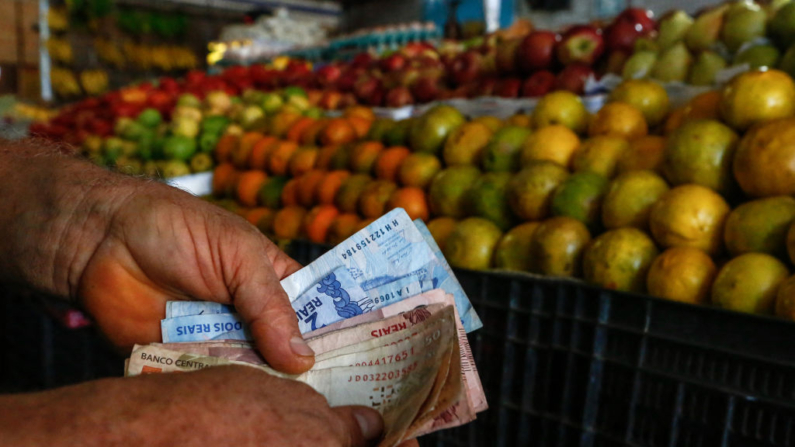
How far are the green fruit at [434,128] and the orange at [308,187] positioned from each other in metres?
0.50

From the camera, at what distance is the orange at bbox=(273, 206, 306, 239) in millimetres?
2539

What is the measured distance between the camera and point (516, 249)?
180cm

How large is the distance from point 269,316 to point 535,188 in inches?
47.1

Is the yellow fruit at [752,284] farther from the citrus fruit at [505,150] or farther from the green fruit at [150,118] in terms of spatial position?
the green fruit at [150,118]

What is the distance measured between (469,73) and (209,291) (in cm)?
257

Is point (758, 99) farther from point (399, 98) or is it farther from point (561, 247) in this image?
point (399, 98)

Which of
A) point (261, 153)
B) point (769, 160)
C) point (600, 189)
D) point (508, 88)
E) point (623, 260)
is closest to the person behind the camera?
point (769, 160)

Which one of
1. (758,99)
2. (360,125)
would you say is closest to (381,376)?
(758,99)

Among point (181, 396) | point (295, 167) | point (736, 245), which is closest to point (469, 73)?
point (295, 167)

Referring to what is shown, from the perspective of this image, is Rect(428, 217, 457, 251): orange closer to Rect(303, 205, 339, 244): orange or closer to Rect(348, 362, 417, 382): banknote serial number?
Rect(303, 205, 339, 244): orange

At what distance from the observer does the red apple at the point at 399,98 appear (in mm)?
3316

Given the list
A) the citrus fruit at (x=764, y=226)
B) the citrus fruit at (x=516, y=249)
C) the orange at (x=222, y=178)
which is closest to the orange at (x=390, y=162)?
the citrus fruit at (x=516, y=249)

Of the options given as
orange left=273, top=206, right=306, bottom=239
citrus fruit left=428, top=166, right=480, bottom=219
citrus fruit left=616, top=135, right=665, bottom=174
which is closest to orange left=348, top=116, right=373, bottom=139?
orange left=273, top=206, right=306, bottom=239

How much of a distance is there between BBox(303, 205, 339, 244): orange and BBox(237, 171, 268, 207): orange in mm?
616
